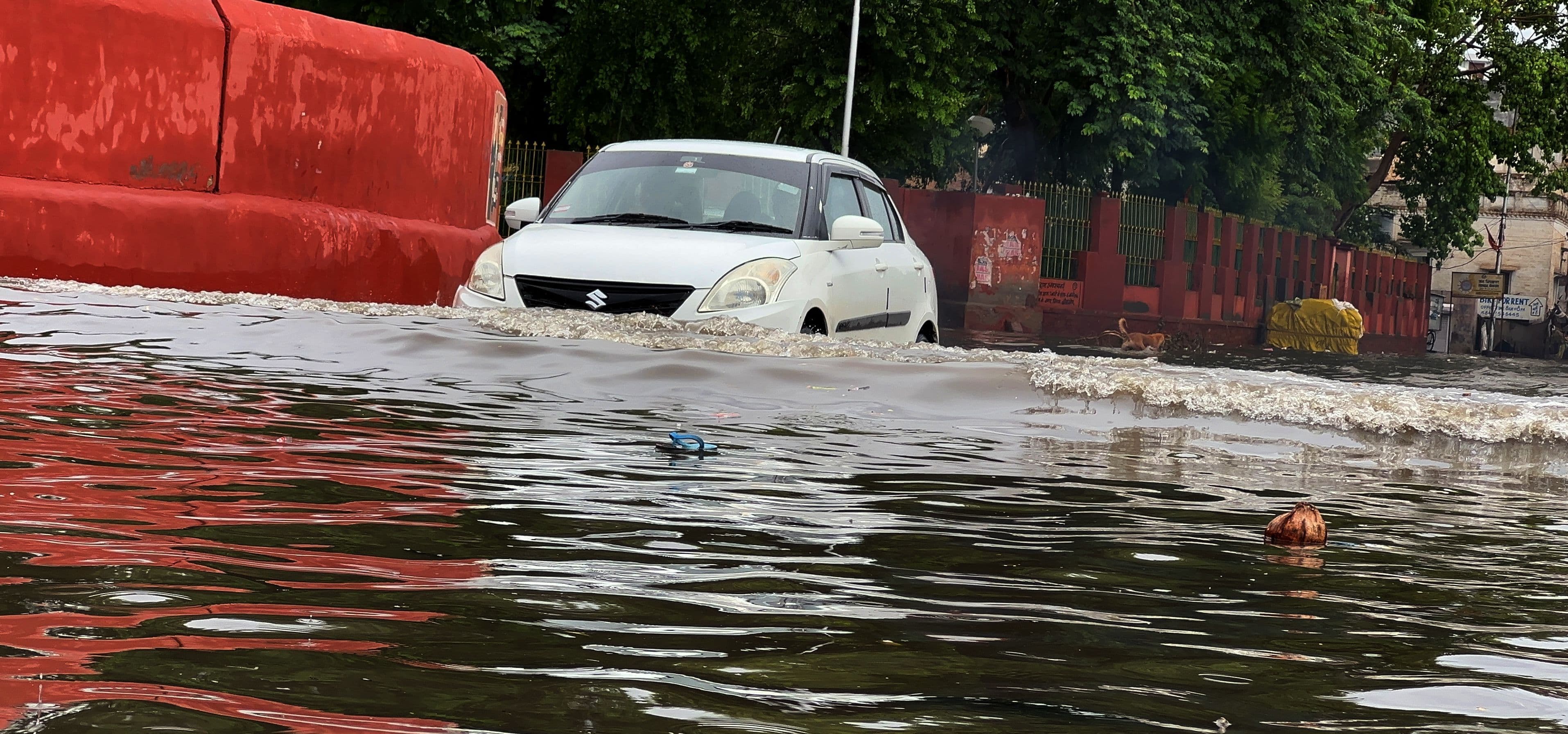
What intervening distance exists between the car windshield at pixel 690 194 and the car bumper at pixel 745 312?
683 millimetres

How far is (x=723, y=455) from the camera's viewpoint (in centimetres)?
554

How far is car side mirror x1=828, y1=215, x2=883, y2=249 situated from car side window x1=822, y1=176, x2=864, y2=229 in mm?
91

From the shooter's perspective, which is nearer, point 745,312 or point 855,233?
point 745,312

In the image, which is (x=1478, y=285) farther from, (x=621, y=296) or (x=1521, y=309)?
(x=621, y=296)

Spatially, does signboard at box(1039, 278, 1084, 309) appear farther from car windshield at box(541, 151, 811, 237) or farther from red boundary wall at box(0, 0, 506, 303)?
car windshield at box(541, 151, 811, 237)

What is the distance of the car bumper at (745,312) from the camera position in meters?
8.84

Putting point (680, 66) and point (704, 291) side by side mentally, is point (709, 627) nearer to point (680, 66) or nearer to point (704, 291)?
point (704, 291)

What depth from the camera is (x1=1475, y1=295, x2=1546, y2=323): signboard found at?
6894 cm

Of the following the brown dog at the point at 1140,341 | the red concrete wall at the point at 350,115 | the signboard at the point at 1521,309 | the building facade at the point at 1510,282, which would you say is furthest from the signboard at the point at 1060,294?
the signboard at the point at 1521,309

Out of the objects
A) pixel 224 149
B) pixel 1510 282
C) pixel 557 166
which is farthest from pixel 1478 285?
pixel 224 149

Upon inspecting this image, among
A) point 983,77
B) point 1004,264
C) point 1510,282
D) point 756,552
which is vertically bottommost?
point 756,552

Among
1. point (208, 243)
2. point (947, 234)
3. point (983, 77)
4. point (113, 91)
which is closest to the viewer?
point (113, 91)

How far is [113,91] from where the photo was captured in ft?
36.1

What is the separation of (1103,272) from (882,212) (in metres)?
20.2
